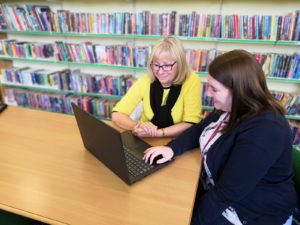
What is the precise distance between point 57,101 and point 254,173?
2.77 meters

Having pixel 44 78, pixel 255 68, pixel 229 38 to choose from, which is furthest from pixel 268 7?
pixel 44 78

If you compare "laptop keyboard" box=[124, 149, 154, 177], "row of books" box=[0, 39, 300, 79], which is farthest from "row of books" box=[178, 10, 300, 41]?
"laptop keyboard" box=[124, 149, 154, 177]

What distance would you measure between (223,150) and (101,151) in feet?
1.65

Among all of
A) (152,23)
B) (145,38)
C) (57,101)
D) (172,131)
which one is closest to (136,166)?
(172,131)

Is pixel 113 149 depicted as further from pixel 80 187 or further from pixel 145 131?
pixel 145 131

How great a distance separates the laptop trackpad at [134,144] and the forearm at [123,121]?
0.35 feet

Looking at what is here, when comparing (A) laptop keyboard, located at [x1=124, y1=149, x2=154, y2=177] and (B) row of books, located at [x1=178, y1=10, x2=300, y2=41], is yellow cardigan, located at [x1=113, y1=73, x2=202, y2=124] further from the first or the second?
(B) row of books, located at [x1=178, y1=10, x2=300, y2=41]

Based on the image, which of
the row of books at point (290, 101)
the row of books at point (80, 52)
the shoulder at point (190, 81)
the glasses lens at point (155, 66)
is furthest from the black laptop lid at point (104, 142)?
the row of books at point (290, 101)

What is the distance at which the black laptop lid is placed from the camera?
2.54 ft

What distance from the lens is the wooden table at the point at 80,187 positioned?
0.76 meters

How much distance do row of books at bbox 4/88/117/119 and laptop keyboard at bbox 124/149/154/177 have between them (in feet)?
6.05

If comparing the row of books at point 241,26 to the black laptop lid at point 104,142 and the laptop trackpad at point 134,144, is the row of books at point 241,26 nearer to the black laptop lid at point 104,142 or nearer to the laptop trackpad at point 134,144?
the laptop trackpad at point 134,144

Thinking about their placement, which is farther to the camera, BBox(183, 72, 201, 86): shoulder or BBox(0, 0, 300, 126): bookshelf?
BBox(0, 0, 300, 126): bookshelf

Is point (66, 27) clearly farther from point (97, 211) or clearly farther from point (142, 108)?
point (97, 211)
